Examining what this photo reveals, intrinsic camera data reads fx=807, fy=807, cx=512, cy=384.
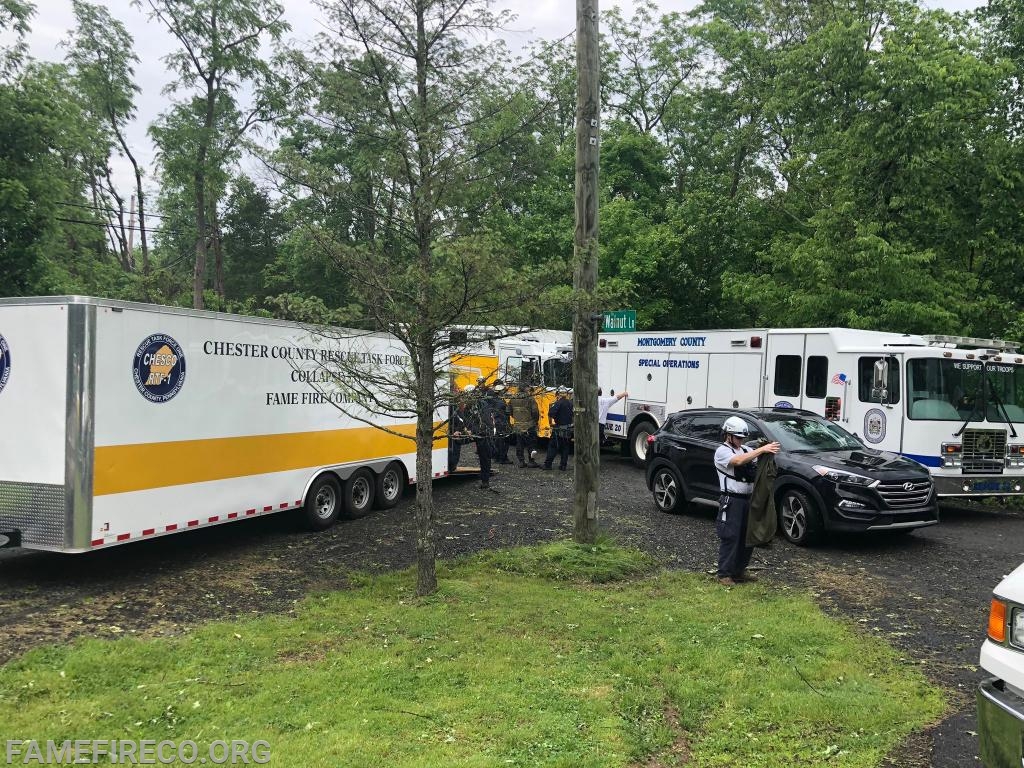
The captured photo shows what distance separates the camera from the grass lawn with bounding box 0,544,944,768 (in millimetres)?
4227

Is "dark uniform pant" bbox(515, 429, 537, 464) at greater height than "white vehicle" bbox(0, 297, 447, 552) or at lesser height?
lesser

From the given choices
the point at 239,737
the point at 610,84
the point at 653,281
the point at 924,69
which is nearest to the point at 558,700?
the point at 239,737

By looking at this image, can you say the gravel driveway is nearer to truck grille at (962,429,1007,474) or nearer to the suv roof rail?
truck grille at (962,429,1007,474)

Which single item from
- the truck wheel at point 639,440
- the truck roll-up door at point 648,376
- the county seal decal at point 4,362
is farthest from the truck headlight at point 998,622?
the truck wheel at point 639,440

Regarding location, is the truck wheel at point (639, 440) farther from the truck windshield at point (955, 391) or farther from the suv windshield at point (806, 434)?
the suv windshield at point (806, 434)

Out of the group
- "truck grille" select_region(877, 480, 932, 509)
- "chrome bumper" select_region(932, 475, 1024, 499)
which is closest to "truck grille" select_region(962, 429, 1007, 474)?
"chrome bumper" select_region(932, 475, 1024, 499)

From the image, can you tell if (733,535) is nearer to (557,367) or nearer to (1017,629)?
(1017,629)

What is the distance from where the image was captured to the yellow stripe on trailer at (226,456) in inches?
288

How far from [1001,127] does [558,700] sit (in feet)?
56.9

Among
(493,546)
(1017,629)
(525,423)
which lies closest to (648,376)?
(525,423)

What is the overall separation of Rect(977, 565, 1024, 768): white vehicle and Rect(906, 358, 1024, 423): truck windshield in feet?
29.2

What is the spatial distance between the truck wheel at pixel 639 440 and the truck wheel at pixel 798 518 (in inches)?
294

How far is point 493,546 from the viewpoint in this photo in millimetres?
9453

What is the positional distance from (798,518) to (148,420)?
7.36 metres
